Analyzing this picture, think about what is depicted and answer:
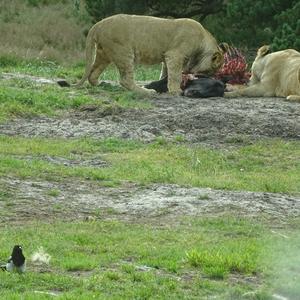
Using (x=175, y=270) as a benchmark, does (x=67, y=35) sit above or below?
below

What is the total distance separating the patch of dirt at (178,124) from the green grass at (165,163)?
543 mm

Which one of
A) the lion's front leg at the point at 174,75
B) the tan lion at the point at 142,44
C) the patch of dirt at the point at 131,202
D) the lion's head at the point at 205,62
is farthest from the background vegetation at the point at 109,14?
the patch of dirt at the point at 131,202

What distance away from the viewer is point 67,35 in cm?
3638

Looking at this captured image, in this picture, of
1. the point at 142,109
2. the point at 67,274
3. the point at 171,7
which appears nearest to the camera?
the point at 67,274

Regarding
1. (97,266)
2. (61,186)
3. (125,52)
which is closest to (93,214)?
(61,186)

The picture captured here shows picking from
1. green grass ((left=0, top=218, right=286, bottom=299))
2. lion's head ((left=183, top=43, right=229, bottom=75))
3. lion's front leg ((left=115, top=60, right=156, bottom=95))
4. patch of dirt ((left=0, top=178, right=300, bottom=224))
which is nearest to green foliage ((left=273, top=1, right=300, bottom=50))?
lion's head ((left=183, top=43, right=229, bottom=75))

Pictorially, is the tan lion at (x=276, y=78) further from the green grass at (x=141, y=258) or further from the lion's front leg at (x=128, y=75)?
the green grass at (x=141, y=258)

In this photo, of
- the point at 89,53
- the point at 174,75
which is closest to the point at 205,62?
the point at 174,75

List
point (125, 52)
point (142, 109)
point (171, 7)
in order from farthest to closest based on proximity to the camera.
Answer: point (171, 7) < point (125, 52) < point (142, 109)

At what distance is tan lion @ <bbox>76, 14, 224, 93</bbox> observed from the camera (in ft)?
63.5

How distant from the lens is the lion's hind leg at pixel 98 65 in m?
19.8

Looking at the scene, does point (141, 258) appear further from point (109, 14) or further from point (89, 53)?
point (109, 14)

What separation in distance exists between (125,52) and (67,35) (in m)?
17.3

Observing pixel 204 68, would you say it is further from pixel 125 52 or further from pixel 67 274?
pixel 67 274
